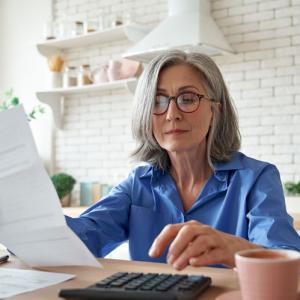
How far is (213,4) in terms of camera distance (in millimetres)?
4109

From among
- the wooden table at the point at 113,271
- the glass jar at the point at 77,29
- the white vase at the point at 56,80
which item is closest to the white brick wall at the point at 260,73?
the glass jar at the point at 77,29

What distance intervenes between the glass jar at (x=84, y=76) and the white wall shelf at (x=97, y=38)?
9.3 inches

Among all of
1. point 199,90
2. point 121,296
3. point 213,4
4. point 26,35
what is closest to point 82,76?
point 26,35

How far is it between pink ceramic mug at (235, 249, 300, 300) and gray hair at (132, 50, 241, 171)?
96cm

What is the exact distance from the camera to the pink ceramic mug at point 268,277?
2.51 ft

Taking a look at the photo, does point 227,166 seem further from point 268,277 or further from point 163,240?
point 268,277

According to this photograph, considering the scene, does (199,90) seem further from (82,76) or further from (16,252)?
(82,76)

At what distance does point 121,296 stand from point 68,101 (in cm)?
421

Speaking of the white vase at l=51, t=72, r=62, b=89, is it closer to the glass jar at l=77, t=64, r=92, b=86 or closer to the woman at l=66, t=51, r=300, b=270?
the glass jar at l=77, t=64, r=92, b=86

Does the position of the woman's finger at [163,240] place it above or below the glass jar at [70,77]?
below

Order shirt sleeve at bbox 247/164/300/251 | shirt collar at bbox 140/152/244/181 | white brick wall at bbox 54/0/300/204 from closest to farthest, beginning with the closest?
1. shirt sleeve at bbox 247/164/300/251
2. shirt collar at bbox 140/152/244/181
3. white brick wall at bbox 54/0/300/204

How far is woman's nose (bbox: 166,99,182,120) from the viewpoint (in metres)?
1.69

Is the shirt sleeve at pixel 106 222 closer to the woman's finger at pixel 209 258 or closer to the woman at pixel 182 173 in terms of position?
the woman at pixel 182 173

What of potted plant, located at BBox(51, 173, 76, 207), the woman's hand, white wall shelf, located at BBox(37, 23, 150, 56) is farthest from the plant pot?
the woman's hand
